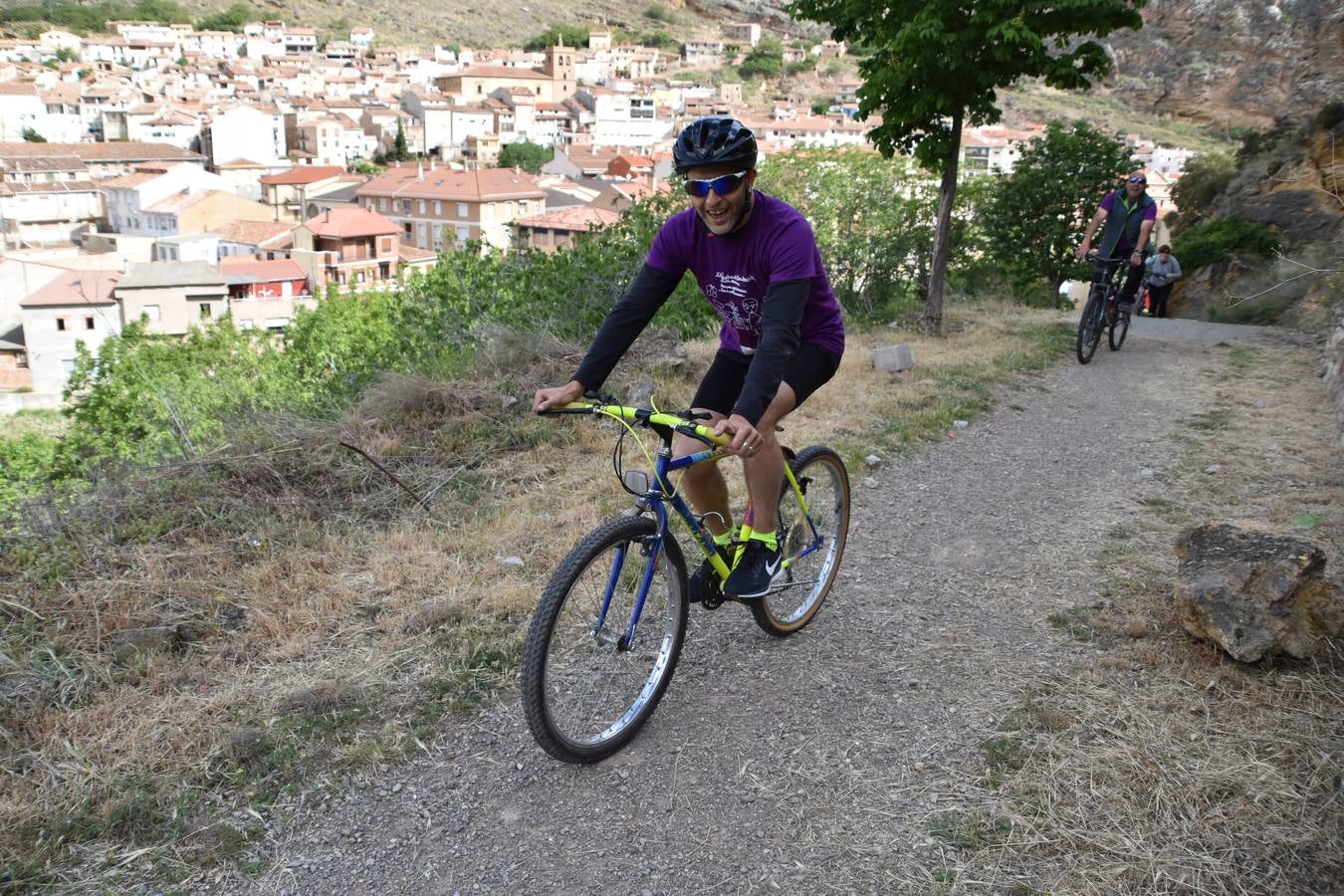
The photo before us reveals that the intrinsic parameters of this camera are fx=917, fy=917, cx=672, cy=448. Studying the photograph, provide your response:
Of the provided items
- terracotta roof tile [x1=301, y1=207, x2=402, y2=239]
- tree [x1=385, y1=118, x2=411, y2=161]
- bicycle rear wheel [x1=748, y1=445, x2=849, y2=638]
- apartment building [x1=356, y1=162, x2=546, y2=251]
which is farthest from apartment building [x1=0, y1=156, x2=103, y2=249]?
bicycle rear wheel [x1=748, y1=445, x2=849, y2=638]

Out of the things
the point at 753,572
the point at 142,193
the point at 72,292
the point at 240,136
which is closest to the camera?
the point at 753,572

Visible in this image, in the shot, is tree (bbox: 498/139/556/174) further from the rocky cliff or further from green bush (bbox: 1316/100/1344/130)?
green bush (bbox: 1316/100/1344/130)

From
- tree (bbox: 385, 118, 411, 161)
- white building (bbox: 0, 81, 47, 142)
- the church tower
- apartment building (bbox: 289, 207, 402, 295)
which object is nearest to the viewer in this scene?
apartment building (bbox: 289, 207, 402, 295)

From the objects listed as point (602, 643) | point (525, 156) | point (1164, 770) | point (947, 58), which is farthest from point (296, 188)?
point (1164, 770)

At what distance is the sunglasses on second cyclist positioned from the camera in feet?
10.2

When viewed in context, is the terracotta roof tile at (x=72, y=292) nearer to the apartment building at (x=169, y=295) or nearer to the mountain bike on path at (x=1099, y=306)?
the apartment building at (x=169, y=295)

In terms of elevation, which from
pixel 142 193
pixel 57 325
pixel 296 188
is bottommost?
pixel 57 325

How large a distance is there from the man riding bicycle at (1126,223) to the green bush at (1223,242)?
7.80m

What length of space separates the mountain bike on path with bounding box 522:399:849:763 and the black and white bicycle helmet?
0.86 m

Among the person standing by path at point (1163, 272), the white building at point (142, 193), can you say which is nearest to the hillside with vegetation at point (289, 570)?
the person standing by path at point (1163, 272)

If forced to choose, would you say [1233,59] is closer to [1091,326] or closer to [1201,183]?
[1091,326]

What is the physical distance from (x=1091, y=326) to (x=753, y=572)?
755 cm

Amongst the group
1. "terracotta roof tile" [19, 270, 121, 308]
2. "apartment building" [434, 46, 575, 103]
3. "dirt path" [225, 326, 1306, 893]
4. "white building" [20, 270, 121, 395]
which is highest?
"apartment building" [434, 46, 575, 103]

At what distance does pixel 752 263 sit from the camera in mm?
3303
